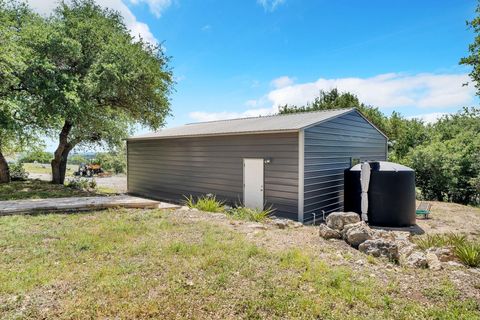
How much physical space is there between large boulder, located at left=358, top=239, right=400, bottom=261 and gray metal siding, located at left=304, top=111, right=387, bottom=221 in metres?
3.12

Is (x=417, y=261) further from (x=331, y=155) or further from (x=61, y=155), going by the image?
(x=61, y=155)

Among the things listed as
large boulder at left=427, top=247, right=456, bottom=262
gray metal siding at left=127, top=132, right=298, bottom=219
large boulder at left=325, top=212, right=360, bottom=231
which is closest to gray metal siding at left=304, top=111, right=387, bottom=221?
gray metal siding at left=127, top=132, right=298, bottom=219

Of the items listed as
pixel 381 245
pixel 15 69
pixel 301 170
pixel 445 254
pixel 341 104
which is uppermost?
pixel 341 104

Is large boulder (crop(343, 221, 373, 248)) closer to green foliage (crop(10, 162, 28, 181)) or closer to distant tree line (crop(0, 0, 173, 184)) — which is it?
distant tree line (crop(0, 0, 173, 184))

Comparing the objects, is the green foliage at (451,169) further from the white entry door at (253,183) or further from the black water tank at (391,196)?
the white entry door at (253,183)

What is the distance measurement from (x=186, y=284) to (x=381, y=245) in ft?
10.5

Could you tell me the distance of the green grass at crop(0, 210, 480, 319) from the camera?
2824mm

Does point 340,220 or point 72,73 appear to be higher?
point 72,73

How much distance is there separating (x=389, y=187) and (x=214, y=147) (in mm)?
5549

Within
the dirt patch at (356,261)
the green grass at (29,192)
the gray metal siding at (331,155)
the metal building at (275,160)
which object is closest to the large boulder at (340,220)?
the dirt patch at (356,261)

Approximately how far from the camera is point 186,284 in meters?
3.33

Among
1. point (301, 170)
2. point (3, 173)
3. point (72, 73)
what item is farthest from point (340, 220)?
point (3, 173)

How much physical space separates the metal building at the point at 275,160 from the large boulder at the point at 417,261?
3.55 m

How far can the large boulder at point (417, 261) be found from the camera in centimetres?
414
